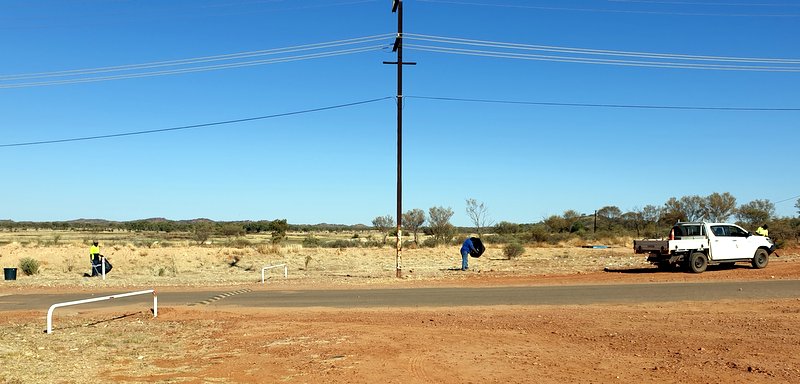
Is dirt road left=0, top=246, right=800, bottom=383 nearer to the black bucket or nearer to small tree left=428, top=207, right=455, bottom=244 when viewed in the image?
the black bucket

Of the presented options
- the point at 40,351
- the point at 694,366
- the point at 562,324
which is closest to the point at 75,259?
the point at 40,351

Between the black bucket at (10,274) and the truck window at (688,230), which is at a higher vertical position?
the truck window at (688,230)

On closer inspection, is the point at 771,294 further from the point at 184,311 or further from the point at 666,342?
the point at 184,311

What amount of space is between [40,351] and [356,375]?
600 cm

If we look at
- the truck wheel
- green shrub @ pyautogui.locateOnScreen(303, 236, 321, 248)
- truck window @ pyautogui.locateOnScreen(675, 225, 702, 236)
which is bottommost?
green shrub @ pyautogui.locateOnScreen(303, 236, 321, 248)

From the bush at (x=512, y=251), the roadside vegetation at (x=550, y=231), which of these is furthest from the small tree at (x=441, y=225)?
the bush at (x=512, y=251)

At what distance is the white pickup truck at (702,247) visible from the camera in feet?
90.1

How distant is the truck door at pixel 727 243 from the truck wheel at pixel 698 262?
0.53m

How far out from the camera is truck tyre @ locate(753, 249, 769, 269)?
29.0 meters

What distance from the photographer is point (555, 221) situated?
92812mm

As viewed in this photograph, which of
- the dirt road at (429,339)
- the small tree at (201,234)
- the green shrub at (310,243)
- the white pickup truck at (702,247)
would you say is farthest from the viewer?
the small tree at (201,234)

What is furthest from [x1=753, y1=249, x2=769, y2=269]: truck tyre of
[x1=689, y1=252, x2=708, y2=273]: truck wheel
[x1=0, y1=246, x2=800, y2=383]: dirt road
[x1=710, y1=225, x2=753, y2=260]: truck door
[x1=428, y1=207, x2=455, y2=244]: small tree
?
[x1=428, y1=207, x2=455, y2=244]: small tree

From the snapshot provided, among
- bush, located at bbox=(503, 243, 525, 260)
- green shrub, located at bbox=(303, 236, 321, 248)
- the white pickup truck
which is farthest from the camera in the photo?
green shrub, located at bbox=(303, 236, 321, 248)

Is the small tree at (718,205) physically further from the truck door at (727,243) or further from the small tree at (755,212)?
the truck door at (727,243)
